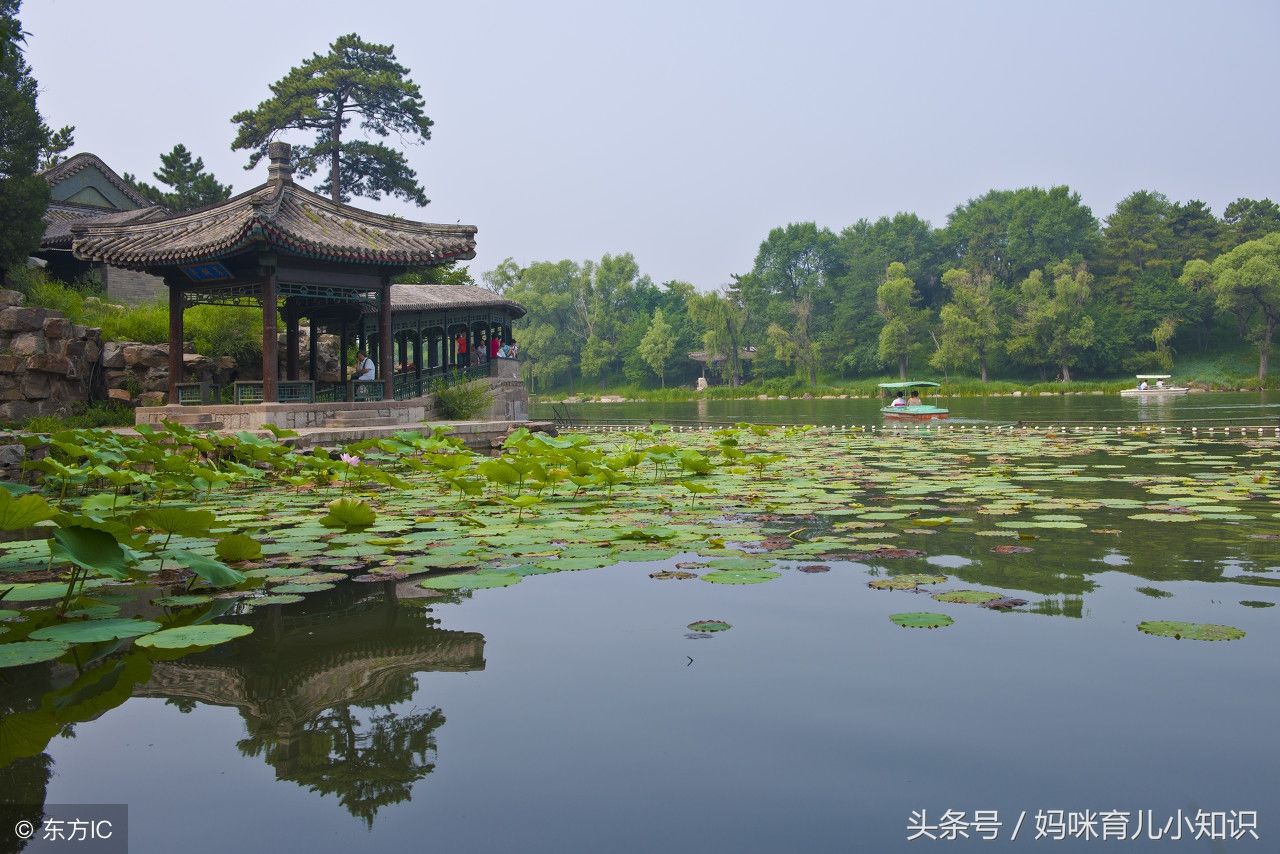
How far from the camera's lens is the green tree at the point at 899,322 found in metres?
49.1

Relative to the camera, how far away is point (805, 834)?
1.63m

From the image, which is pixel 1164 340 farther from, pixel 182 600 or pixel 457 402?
pixel 182 600

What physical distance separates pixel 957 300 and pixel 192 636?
50.6m

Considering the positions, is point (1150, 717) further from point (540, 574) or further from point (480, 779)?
point (540, 574)

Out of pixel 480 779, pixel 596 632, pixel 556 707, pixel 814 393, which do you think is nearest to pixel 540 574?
pixel 596 632

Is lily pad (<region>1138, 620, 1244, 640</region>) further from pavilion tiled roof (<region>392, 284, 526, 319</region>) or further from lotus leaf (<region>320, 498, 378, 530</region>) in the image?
pavilion tiled roof (<region>392, 284, 526, 319</region>)

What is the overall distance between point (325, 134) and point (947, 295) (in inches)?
1771

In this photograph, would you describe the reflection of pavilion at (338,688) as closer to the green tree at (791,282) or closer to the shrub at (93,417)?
the shrub at (93,417)

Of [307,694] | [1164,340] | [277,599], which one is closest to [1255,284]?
[1164,340]

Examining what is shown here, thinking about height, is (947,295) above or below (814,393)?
above

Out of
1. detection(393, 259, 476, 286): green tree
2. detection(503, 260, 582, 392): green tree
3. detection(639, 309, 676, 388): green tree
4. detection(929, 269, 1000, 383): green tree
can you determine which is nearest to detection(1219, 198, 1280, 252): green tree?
detection(929, 269, 1000, 383): green tree

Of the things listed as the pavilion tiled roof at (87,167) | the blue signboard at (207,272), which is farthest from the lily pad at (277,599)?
the pavilion tiled roof at (87,167)

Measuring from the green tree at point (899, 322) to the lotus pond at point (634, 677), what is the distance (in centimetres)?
4550

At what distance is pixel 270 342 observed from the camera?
12617mm
